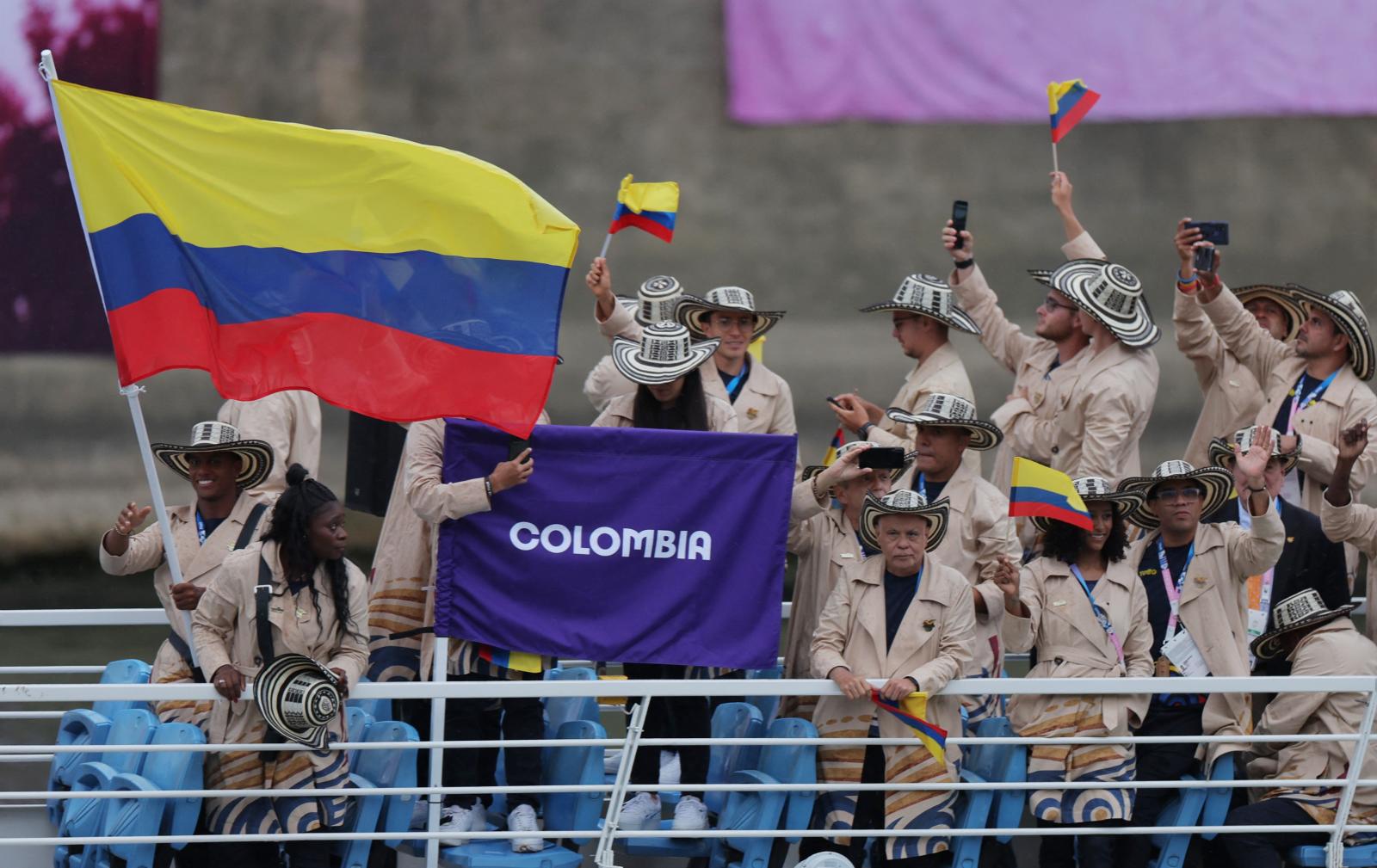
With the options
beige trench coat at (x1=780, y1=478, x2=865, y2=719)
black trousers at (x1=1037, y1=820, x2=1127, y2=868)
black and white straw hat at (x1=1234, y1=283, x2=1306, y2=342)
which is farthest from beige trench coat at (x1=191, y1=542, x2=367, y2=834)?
black and white straw hat at (x1=1234, y1=283, x2=1306, y2=342)

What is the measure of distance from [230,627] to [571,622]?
1.30 meters

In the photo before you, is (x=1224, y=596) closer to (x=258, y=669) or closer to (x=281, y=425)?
(x=258, y=669)

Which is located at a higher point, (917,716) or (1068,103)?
(1068,103)

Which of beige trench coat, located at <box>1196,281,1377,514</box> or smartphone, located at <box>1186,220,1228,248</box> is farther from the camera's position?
smartphone, located at <box>1186,220,1228,248</box>

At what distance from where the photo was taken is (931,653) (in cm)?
737

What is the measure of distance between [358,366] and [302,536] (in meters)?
0.66

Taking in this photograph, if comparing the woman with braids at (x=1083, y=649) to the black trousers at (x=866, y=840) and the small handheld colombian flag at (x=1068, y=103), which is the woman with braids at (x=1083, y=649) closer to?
the black trousers at (x=866, y=840)

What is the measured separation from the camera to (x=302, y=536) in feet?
22.6

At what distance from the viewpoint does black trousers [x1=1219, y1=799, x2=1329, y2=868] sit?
7469 mm

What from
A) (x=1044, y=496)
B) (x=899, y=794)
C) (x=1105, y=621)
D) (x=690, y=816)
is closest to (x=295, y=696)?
(x=690, y=816)

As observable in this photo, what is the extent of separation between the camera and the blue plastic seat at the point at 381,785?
7.06 m

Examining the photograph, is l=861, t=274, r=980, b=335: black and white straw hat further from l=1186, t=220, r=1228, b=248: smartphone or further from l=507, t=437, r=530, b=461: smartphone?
l=507, t=437, r=530, b=461: smartphone

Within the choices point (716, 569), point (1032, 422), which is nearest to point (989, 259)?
point (1032, 422)

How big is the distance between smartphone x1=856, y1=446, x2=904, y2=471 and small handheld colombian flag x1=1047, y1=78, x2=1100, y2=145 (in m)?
2.93
